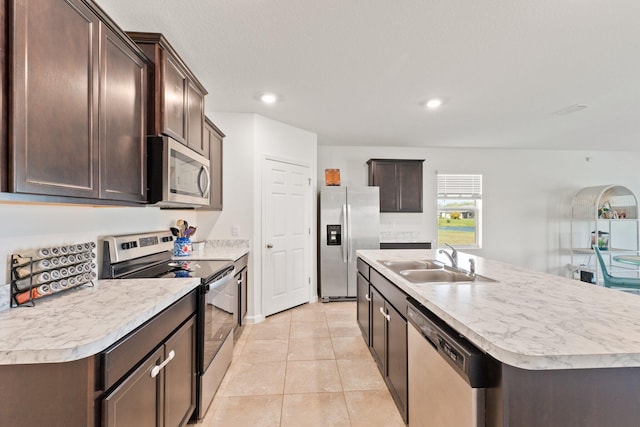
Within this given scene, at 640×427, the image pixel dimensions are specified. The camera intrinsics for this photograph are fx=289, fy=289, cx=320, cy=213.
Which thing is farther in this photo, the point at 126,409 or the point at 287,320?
the point at 287,320

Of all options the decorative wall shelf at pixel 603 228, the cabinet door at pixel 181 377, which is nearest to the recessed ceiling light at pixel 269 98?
the cabinet door at pixel 181 377

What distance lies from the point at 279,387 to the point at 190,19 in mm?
2557

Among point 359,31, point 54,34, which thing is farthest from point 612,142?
point 54,34

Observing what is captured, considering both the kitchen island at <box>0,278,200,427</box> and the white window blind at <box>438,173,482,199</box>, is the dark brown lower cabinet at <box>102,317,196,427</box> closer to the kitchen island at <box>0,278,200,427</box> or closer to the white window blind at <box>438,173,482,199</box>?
the kitchen island at <box>0,278,200,427</box>

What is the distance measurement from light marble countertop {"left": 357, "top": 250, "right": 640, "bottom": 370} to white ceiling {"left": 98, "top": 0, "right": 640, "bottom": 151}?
160 cm

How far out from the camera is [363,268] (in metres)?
2.74

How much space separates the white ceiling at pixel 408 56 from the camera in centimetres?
173

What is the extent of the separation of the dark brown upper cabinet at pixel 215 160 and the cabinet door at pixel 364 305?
1.66 meters

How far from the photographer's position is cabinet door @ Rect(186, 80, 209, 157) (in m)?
2.14

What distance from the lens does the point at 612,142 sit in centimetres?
485

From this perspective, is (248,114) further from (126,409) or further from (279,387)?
(126,409)

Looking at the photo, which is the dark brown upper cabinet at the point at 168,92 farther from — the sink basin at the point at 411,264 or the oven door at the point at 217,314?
the sink basin at the point at 411,264

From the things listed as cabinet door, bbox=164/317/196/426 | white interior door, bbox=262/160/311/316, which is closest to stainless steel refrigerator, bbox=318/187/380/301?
white interior door, bbox=262/160/311/316

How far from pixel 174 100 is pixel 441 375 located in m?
2.14
